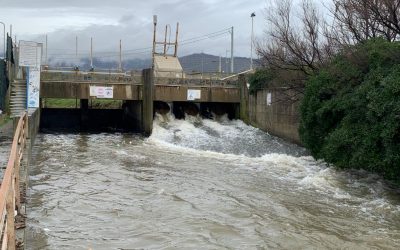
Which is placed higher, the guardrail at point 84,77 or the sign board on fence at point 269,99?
the guardrail at point 84,77

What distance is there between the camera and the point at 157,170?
15000mm

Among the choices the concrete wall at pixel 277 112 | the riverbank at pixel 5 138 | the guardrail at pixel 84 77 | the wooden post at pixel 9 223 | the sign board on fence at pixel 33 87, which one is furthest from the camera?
the guardrail at pixel 84 77

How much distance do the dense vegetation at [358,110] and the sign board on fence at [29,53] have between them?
A: 13252mm

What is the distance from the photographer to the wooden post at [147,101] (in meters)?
25.5

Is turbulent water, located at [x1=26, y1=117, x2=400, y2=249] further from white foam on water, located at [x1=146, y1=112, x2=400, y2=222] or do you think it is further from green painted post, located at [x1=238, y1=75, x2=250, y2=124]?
green painted post, located at [x1=238, y1=75, x2=250, y2=124]

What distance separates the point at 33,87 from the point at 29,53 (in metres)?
1.66

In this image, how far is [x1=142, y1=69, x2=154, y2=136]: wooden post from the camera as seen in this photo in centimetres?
2553

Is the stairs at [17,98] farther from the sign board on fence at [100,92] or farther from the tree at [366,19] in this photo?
the tree at [366,19]

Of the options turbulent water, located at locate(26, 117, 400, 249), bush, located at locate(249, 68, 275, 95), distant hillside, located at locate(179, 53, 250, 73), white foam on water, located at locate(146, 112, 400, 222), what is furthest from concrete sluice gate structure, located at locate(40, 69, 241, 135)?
distant hillside, located at locate(179, 53, 250, 73)

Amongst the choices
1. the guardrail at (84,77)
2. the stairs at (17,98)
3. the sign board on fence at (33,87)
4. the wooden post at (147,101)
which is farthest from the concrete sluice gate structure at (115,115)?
the sign board on fence at (33,87)

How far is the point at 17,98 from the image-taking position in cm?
2339

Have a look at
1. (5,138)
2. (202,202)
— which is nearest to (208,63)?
(5,138)

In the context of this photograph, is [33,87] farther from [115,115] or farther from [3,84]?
[115,115]

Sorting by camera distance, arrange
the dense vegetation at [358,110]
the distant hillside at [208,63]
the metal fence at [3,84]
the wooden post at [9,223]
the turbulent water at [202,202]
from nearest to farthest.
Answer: the wooden post at [9,223]
the turbulent water at [202,202]
the dense vegetation at [358,110]
the metal fence at [3,84]
the distant hillside at [208,63]
